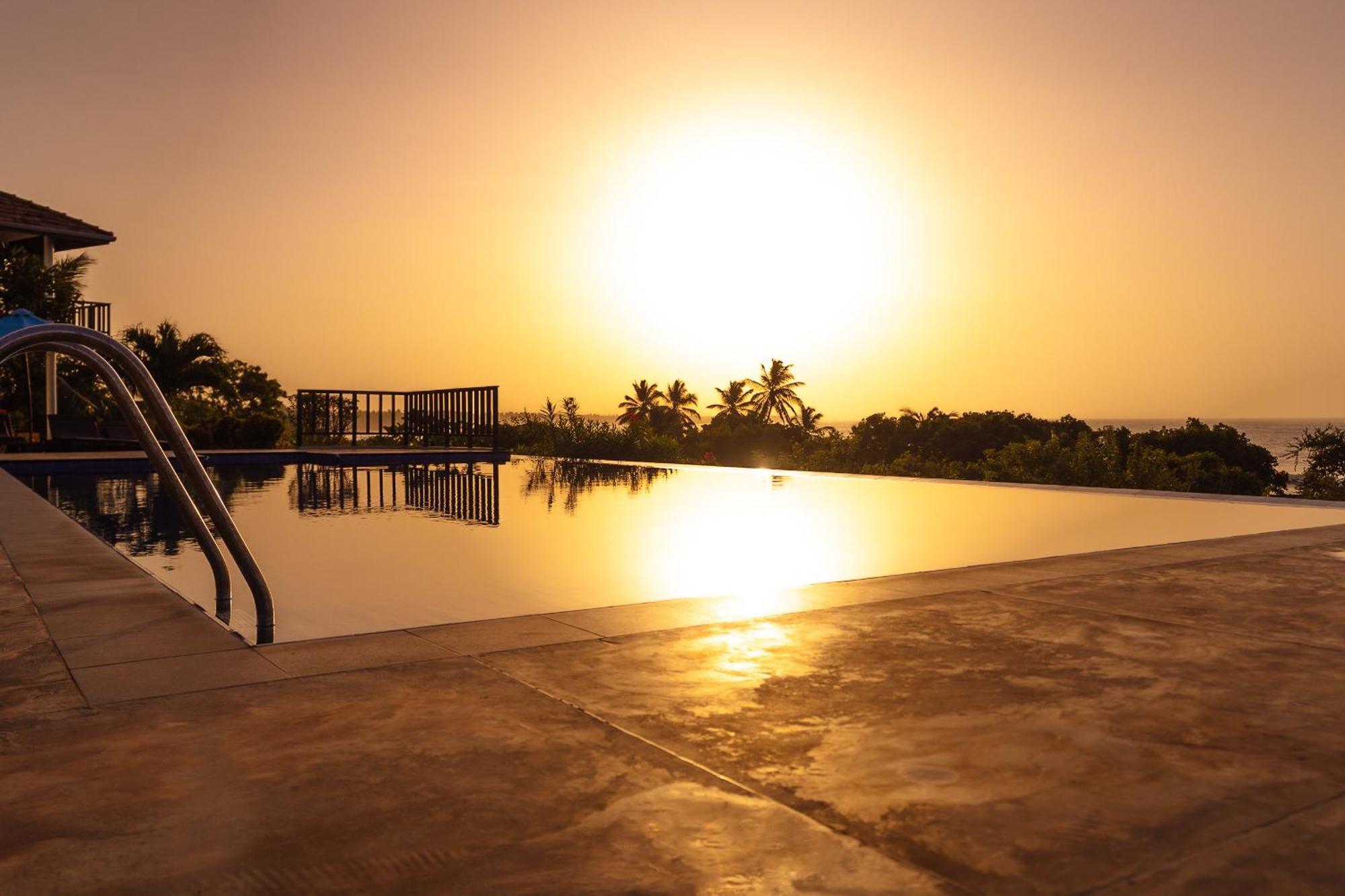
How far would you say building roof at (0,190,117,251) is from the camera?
19.6 metres

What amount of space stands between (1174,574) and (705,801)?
14.4 ft

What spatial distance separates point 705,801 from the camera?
2.23 meters

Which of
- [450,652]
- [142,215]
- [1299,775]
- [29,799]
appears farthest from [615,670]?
[142,215]

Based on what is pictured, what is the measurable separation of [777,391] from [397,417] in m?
36.1

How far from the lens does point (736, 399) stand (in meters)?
58.6

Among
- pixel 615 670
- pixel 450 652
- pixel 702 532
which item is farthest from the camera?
pixel 702 532

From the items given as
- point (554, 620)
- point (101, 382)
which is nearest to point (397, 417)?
point (101, 382)

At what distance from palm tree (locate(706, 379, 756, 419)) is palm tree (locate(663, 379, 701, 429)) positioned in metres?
2.03

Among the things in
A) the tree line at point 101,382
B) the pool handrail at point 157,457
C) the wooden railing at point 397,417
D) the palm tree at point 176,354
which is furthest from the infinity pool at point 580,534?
the palm tree at point 176,354

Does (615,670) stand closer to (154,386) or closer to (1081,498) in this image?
(154,386)

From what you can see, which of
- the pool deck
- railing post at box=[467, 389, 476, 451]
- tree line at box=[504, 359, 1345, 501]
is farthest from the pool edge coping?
railing post at box=[467, 389, 476, 451]

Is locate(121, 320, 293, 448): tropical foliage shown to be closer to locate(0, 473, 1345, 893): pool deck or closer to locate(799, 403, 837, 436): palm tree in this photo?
locate(0, 473, 1345, 893): pool deck

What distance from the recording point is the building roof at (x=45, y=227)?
64.2 feet

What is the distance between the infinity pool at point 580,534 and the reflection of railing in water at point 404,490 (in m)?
0.07
